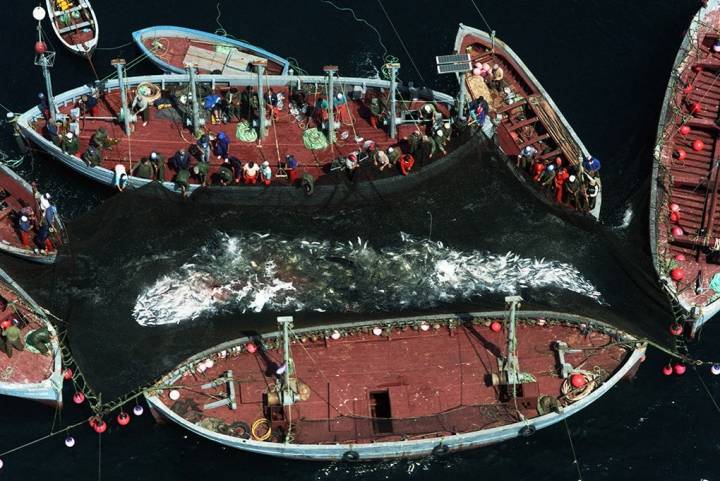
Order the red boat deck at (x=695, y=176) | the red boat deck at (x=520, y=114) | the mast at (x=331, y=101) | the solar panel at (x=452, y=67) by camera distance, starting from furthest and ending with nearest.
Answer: the red boat deck at (x=520, y=114)
the solar panel at (x=452, y=67)
the mast at (x=331, y=101)
the red boat deck at (x=695, y=176)

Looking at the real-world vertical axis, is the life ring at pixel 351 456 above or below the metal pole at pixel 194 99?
below

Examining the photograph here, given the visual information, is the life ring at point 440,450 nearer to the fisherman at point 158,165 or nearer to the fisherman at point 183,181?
the fisherman at point 183,181

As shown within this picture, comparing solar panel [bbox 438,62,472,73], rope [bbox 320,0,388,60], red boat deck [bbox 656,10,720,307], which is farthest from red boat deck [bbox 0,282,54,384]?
red boat deck [bbox 656,10,720,307]

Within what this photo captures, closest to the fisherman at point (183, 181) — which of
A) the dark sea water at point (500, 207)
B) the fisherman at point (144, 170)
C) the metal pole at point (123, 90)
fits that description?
the fisherman at point (144, 170)

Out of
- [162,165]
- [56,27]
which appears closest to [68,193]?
[162,165]

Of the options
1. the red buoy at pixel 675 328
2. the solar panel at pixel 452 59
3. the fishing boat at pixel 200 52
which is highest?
the fishing boat at pixel 200 52

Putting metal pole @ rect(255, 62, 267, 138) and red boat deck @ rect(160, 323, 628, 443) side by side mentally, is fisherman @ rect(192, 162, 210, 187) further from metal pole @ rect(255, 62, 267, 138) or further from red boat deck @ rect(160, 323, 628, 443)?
red boat deck @ rect(160, 323, 628, 443)

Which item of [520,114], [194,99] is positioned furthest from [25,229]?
[520,114]
